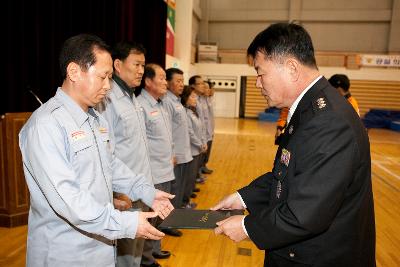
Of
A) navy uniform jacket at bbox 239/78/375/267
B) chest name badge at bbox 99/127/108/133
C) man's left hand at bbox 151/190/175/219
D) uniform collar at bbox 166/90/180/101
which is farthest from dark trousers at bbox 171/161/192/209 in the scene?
navy uniform jacket at bbox 239/78/375/267

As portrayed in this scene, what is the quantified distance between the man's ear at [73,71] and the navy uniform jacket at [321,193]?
2.94 feet

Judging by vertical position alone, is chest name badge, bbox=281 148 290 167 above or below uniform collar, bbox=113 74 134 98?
below

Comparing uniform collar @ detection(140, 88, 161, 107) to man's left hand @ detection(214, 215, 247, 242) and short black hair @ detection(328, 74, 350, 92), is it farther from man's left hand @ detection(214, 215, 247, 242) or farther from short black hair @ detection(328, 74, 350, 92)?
short black hair @ detection(328, 74, 350, 92)

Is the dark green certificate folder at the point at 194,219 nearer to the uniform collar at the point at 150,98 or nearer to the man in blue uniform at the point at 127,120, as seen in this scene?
the man in blue uniform at the point at 127,120

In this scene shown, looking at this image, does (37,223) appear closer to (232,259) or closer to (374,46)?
(232,259)

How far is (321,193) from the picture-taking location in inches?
41.8

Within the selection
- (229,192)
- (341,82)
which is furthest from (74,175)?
(229,192)

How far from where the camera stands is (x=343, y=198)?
111 centimetres

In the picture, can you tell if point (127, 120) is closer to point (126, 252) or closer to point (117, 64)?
point (117, 64)

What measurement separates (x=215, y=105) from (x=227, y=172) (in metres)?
9.93

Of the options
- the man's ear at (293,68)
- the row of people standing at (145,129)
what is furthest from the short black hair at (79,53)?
the man's ear at (293,68)

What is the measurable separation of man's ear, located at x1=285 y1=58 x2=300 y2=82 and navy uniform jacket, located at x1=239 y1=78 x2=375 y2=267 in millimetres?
78

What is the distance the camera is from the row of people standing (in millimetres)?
2189

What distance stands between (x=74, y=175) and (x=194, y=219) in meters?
0.56
